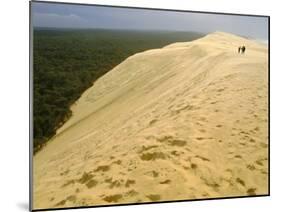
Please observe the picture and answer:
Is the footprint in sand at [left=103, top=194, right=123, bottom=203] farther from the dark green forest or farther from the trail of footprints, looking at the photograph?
the dark green forest

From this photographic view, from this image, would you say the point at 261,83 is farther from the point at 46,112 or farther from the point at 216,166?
the point at 46,112

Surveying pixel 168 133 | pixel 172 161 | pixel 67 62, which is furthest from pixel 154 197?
pixel 67 62

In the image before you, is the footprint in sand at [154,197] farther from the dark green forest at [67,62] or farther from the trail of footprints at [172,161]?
the dark green forest at [67,62]

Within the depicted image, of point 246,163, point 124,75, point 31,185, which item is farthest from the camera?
point 246,163

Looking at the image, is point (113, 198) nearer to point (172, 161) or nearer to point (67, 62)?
point (172, 161)

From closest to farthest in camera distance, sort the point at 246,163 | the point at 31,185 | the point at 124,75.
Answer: the point at 31,185, the point at 124,75, the point at 246,163

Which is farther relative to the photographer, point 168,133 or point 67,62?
point 168,133
